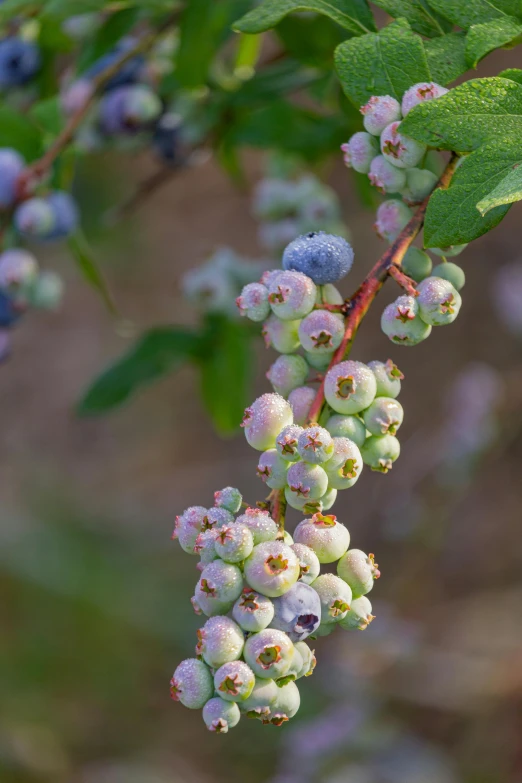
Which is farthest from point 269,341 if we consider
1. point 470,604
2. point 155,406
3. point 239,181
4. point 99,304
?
point 99,304

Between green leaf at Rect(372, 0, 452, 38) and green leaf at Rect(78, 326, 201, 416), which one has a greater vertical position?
green leaf at Rect(372, 0, 452, 38)

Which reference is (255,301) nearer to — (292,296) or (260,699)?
(292,296)

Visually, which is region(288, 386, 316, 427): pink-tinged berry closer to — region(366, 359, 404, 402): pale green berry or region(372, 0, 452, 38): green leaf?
region(366, 359, 404, 402): pale green berry

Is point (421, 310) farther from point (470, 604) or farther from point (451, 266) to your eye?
point (470, 604)

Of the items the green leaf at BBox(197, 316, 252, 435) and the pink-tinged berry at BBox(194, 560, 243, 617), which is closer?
the pink-tinged berry at BBox(194, 560, 243, 617)

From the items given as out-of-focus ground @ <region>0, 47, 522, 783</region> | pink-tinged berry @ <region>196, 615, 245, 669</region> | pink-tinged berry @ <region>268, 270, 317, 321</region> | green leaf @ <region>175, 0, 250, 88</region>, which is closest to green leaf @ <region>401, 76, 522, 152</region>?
pink-tinged berry @ <region>268, 270, 317, 321</region>

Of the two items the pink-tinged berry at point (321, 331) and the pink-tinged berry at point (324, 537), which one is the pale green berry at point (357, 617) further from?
the pink-tinged berry at point (321, 331)

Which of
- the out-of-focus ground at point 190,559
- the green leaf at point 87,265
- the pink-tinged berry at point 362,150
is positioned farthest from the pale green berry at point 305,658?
the out-of-focus ground at point 190,559
